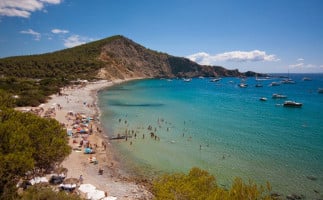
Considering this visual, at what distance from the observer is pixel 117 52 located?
6998 inches

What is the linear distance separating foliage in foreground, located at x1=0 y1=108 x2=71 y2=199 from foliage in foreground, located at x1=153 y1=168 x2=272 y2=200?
8.82 m

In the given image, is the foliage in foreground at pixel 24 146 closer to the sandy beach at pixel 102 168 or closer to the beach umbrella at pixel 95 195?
the beach umbrella at pixel 95 195

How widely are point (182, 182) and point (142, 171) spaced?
49.2ft

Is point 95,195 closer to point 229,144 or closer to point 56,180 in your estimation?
point 56,180

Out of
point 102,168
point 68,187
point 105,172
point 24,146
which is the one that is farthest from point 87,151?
point 24,146

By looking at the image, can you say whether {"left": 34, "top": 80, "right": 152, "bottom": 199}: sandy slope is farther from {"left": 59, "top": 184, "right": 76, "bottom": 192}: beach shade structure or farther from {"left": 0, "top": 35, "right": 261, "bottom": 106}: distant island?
{"left": 0, "top": 35, "right": 261, "bottom": 106}: distant island

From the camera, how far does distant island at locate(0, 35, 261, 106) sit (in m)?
83.8

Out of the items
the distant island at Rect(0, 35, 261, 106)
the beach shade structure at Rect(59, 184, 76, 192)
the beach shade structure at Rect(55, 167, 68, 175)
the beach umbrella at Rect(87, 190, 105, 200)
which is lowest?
the beach umbrella at Rect(87, 190, 105, 200)

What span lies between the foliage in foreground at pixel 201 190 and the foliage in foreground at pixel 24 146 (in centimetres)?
882

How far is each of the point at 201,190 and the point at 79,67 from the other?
134 metres

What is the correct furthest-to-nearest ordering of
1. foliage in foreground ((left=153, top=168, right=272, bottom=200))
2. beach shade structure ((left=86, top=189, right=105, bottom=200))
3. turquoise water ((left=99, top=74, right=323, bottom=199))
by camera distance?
turquoise water ((left=99, top=74, right=323, bottom=199))
beach shade structure ((left=86, top=189, right=105, bottom=200))
foliage in foreground ((left=153, top=168, right=272, bottom=200))

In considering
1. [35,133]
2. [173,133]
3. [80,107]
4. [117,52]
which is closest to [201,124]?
[173,133]

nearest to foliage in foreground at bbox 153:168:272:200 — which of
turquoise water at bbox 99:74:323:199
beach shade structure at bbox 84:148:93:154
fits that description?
turquoise water at bbox 99:74:323:199

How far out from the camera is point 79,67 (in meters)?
136
